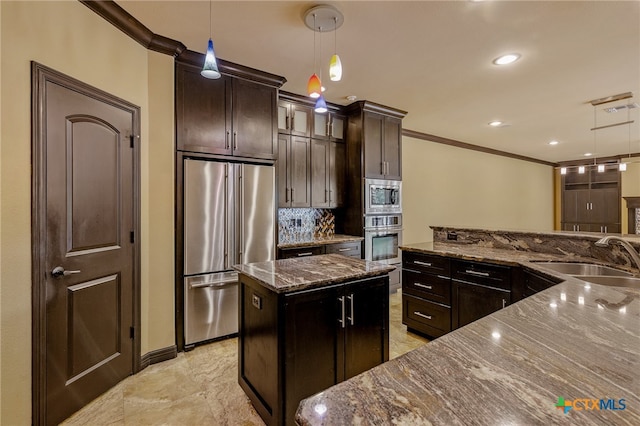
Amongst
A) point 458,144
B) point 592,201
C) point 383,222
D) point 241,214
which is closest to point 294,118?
point 241,214

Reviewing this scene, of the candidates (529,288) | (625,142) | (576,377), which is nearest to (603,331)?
(576,377)

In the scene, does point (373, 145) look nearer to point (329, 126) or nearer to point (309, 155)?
point (329, 126)

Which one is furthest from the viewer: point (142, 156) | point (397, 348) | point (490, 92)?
point (490, 92)

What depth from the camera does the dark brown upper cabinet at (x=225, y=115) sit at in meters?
2.89

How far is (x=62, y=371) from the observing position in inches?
77.9

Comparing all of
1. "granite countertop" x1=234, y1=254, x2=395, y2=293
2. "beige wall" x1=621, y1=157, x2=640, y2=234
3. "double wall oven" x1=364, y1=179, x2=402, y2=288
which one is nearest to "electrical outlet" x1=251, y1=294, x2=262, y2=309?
"granite countertop" x1=234, y1=254, x2=395, y2=293

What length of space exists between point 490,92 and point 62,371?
15.7ft

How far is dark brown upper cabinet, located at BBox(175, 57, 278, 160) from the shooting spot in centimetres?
289

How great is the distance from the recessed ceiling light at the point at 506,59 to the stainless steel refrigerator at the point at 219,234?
245 cm

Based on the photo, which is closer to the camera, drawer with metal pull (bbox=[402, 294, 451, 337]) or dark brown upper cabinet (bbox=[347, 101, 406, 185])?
drawer with metal pull (bbox=[402, 294, 451, 337])

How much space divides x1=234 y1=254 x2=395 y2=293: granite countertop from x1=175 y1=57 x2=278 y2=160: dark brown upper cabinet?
4.72 ft

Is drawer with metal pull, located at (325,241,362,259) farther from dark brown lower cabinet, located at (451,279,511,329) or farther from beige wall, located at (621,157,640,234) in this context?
beige wall, located at (621,157,640,234)

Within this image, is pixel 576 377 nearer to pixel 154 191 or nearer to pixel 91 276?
pixel 91 276

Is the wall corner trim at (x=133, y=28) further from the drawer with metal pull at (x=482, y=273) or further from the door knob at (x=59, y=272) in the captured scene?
the drawer with metal pull at (x=482, y=273)
